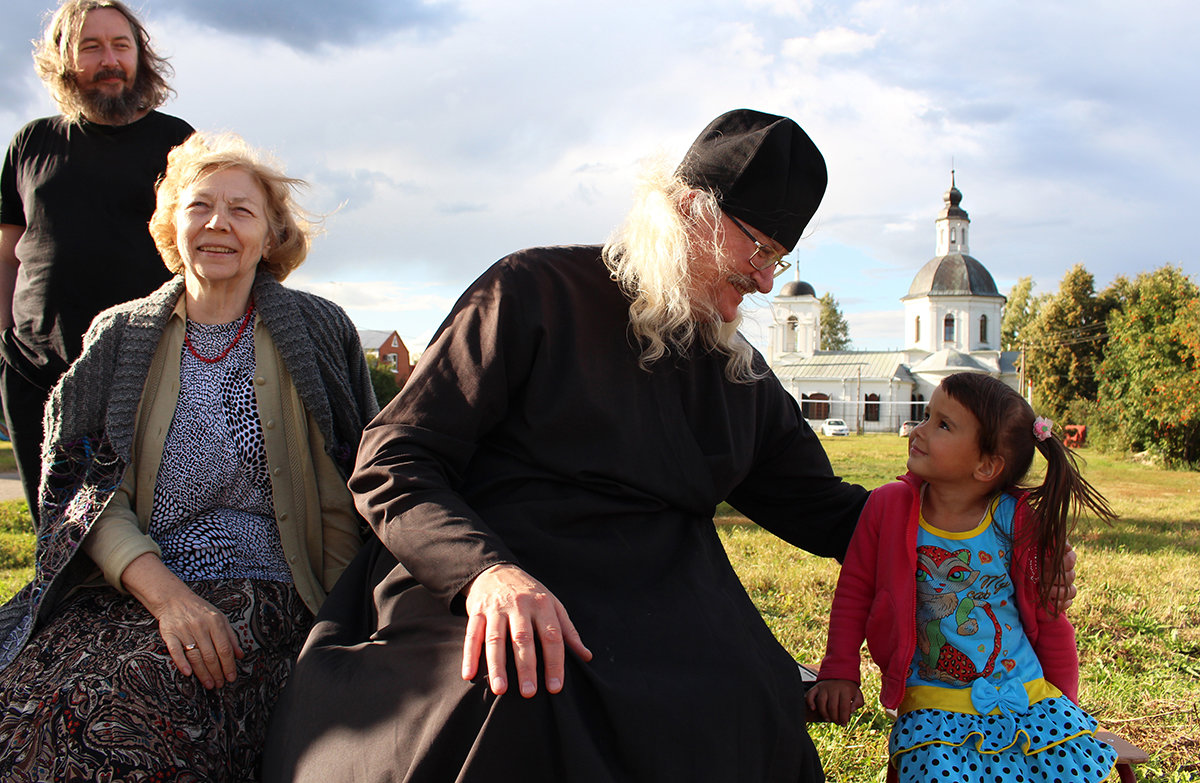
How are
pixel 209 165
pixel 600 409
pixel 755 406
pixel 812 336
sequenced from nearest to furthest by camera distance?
pixel 600 409
pixel 755 406
pixel 209 165
pixel 812 336

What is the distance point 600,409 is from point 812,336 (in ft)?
223

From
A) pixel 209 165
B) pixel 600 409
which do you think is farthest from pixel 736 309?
pixel 209 165

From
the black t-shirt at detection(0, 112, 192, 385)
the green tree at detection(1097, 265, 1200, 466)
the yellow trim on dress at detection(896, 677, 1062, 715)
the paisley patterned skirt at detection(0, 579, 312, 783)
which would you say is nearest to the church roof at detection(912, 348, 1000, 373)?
the green tree at detection(1097, 265, 1200, 466)

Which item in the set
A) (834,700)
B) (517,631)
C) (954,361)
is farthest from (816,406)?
(517,631)

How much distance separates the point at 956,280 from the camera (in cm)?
6688

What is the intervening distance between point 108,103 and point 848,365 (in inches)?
2493

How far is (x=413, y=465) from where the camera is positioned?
1.88 metres

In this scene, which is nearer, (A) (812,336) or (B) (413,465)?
(B) (413,465)

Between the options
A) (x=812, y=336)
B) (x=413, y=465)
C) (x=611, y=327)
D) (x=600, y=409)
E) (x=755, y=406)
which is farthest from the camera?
(x=812, y=336)

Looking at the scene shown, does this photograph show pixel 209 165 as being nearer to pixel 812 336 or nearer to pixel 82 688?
pixel 82 688

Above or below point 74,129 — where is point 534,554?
below

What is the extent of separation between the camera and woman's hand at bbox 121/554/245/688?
6.65 ft

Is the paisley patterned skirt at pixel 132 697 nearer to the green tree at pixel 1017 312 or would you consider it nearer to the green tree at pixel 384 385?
the green tree at pixel 384 385

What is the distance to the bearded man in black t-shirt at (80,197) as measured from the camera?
3.13m
